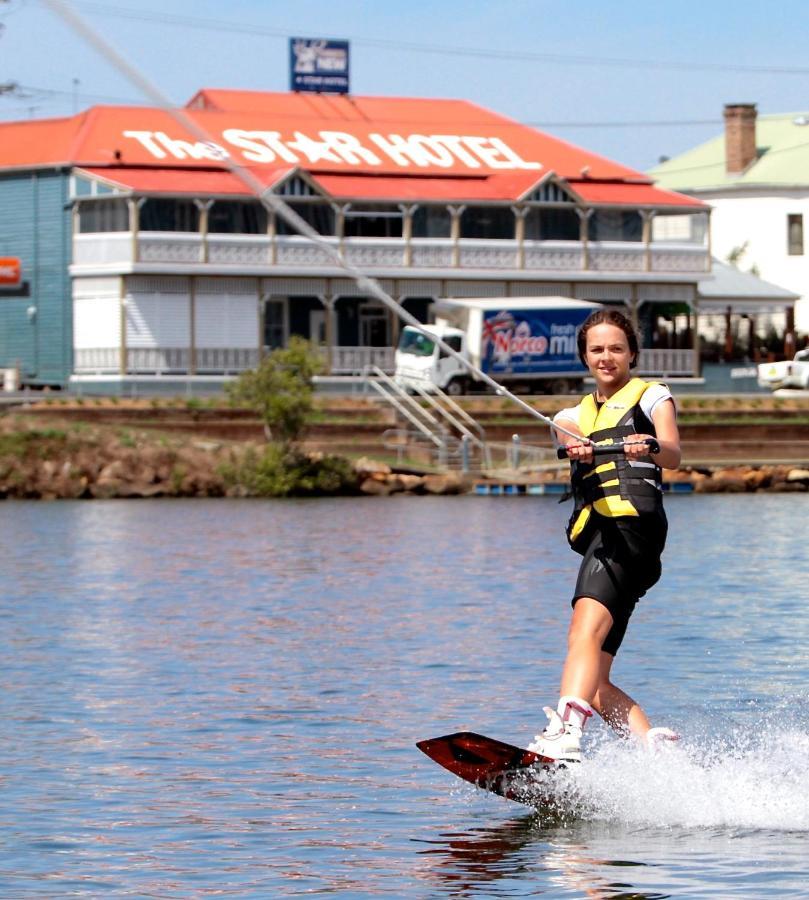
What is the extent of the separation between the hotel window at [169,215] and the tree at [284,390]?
12.5 meters

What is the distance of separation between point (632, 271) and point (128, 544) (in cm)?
3608

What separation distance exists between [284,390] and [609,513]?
38781 millimetres

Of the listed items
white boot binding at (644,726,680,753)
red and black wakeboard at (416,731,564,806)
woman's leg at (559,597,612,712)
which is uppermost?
woman's leg at (559,597,612,712)

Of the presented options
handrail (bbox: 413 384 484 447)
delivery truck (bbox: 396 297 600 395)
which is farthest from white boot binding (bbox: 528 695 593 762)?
delivery truck (bbox: 396 297 600 395)

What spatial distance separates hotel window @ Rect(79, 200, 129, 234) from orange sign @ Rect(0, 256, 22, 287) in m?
2.76

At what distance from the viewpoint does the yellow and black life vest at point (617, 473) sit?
9.38 metres

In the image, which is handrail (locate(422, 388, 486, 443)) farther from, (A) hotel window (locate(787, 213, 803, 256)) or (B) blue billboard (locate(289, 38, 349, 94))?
(A) hotel window (locate(787, 213, 803, 256))

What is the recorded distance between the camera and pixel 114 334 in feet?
197

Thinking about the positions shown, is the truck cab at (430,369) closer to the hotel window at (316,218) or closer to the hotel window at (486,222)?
the hotel window at (316,218)

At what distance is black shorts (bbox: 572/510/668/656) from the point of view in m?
9.39

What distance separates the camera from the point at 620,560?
9.39 m

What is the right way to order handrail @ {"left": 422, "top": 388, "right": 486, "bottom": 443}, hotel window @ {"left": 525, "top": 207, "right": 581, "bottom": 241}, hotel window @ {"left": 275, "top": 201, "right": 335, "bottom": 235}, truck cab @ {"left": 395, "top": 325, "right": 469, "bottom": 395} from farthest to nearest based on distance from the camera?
hotel window @ {"left": 525, "top": 207, "right": 581, "bottom": 241} < hotel window @ {"left": 275, "top": 201, "right": 335, "bottom": 235} < truck cab @ {"left": 395, "top": 325, "right": 469, "bottom": 395} < handrail @ {"left": 422, "top": 388, "right": 486, "bottom": 443}

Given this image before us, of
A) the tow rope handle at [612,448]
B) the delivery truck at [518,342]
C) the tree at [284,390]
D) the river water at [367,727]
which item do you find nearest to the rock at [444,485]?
the tree at [284,390]

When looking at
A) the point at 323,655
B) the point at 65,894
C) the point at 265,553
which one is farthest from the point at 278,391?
the point at 65,894
